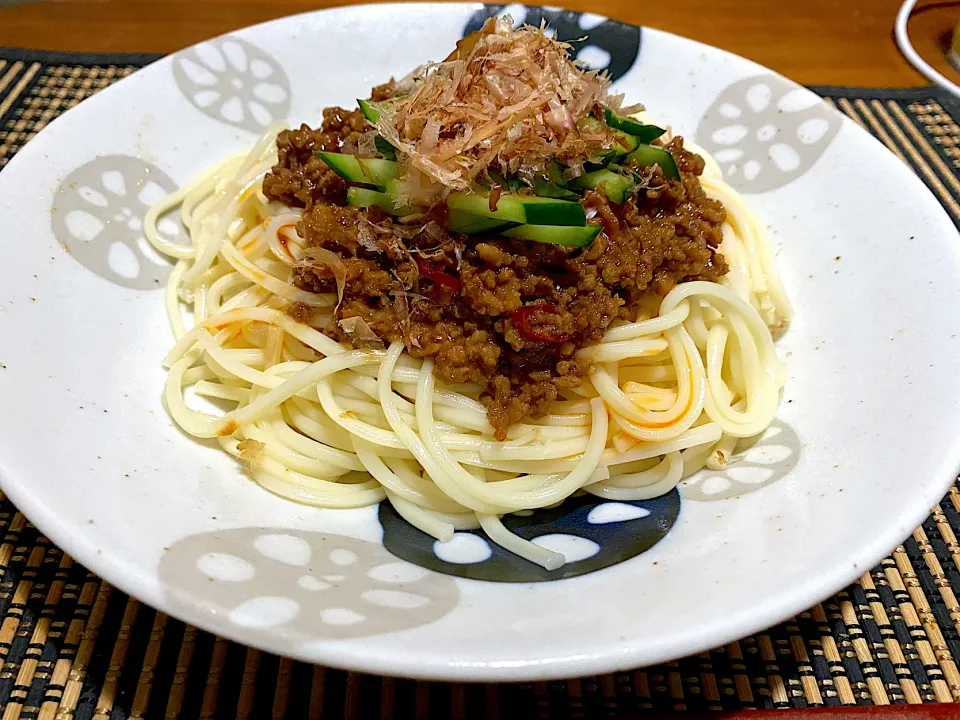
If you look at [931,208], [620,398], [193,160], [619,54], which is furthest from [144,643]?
[619,54]

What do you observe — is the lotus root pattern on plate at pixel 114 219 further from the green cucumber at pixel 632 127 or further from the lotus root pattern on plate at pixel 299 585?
the green cucumber at pixel 632 127

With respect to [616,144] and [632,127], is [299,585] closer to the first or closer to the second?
[616,144]

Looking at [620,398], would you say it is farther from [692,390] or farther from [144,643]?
[144,643]

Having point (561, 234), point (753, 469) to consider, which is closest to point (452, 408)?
point (561, 234)

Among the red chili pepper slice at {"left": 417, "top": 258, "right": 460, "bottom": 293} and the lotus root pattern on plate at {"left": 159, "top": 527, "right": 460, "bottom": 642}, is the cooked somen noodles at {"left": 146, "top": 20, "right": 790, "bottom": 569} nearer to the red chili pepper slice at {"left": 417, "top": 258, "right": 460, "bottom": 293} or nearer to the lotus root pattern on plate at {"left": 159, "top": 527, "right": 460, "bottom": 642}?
the red chili pepper slice at {"left": 417, "top": 258, "right": 460, "bottom": 293}

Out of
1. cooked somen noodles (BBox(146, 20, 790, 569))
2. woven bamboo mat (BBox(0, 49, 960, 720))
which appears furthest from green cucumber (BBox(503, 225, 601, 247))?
woven bamboo mat (BBox(0, 49, 960, 720))

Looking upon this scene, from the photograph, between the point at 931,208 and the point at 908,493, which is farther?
the point at 931,208
